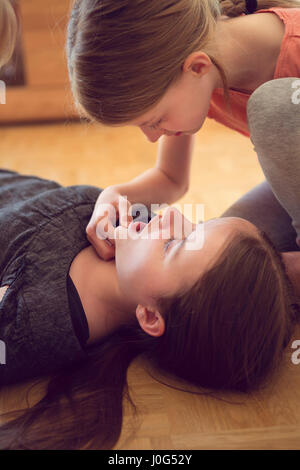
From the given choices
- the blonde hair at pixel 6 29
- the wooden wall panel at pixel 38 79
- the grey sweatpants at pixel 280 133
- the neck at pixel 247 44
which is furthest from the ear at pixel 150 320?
the wooden wall panel at pixel 38 79

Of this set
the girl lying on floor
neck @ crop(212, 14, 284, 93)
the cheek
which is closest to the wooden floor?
the girl lying on floor

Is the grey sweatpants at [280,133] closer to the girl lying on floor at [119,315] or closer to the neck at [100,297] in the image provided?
the girl lying on floor at [119,315]

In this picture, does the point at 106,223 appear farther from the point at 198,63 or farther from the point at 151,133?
the point at 198,63

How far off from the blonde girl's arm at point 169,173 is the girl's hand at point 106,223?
17cm

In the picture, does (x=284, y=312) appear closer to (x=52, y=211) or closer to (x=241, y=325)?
(x=241, y=325)

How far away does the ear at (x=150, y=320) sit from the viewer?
740 millimetres

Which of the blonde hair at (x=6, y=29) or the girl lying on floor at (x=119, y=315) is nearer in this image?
the girl lying on floor at (x=119, y=315)

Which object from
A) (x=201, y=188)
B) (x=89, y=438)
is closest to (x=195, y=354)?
(x=89, y=438)

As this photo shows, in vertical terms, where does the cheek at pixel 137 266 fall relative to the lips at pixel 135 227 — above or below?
below

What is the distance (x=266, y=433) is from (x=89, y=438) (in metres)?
0.24

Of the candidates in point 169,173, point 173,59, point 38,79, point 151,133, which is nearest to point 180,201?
point 169,173

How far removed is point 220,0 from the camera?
0.91m

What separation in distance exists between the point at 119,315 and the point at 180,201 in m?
0.76

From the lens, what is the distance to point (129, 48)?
738mm
